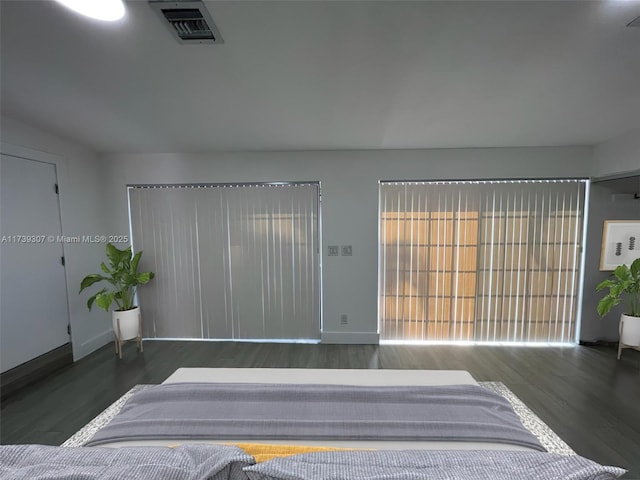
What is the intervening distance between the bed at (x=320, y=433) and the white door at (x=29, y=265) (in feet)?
6.57

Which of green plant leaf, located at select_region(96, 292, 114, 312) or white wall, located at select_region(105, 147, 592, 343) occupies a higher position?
white wall, located at select_region(105, 147, 592, 343)

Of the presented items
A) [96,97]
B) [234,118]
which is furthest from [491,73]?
[96,97]

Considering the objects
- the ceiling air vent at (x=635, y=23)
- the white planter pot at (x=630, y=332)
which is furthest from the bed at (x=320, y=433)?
the white planter pot at (x=630, y=332)

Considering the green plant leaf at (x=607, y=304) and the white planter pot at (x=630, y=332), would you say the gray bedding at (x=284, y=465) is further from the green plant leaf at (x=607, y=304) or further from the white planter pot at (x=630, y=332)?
the white planter pot at (x=630, y=332)

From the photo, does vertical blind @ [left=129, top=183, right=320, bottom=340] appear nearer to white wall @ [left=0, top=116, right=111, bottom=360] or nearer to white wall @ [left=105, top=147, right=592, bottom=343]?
white wall @ [left=105, top=147, right=592, bottom=343]

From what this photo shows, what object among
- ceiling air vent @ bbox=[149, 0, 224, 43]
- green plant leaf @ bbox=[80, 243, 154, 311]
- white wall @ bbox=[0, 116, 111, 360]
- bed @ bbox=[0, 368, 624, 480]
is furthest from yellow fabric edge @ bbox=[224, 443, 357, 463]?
white wall @ bbox=[0, 116, 111, 360]

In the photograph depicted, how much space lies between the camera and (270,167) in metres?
3.44

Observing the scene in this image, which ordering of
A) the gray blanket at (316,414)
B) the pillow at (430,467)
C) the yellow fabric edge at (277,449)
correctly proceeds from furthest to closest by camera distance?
1. the gray blanket at (316,414)
2. the yellow fabric edge at (277,449)
3. the pillow at (430,467)

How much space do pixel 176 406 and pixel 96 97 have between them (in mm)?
2391

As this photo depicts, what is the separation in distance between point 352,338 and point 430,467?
2.61 m

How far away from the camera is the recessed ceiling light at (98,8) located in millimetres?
1211

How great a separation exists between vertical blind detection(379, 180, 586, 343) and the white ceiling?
76cm

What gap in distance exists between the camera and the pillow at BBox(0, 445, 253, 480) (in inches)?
34.9

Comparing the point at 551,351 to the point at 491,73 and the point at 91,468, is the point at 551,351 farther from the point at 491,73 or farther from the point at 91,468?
the point at 91,468
